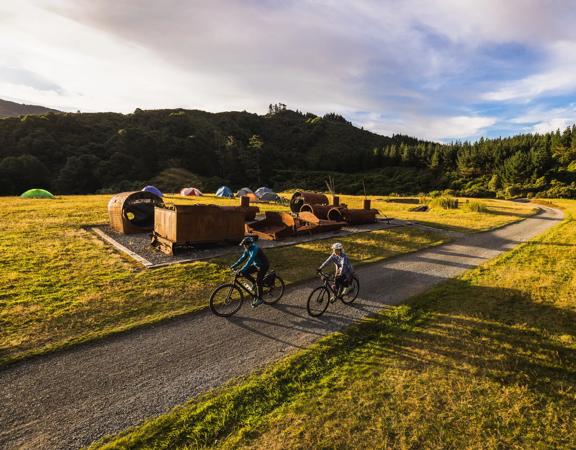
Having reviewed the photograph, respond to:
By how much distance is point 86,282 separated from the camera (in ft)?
38.6

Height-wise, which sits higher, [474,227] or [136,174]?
[136,174]

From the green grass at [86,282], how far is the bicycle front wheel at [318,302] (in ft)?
9.58

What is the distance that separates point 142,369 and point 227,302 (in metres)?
3.28

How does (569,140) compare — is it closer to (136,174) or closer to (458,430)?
(458,430)

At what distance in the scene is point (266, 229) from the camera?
21641mm

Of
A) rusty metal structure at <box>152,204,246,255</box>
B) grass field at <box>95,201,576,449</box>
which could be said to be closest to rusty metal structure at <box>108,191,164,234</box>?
rusty metal structure at <box>152,204,246,255</box>

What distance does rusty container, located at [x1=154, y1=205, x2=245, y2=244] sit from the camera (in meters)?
15.5

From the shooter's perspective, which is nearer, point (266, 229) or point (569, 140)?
point (266, 229)

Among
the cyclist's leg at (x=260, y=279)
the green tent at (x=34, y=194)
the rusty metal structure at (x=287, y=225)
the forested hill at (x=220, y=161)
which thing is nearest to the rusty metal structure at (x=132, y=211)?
the rusty metal structure at (x=287, y=225)

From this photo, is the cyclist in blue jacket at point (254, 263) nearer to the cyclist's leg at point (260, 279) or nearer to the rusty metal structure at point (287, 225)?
the cyclist's leg at point (260, 279)

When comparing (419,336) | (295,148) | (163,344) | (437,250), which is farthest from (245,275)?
(295,148)

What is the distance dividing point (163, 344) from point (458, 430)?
671cm

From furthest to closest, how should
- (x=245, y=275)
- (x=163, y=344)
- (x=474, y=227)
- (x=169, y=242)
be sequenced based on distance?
(x=474, y=227)
(x=169, y=242)
(x=245, y=275)
(x=163, y=344)

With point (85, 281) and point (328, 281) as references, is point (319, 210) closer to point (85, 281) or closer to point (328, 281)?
point (328, 281)
